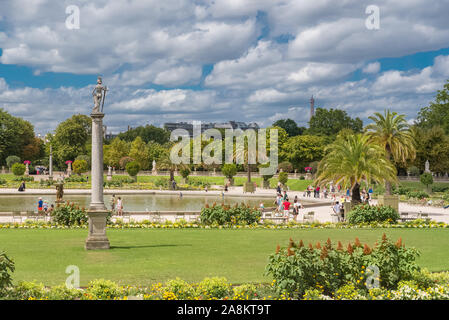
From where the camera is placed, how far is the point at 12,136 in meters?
92.9

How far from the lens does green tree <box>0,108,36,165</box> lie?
91.7 meters

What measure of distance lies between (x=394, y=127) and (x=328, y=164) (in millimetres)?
9517

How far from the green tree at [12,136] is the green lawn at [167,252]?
7454cm

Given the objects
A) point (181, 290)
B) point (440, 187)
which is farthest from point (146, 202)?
point (181, 290)

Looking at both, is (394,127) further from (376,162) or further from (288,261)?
(288,261)

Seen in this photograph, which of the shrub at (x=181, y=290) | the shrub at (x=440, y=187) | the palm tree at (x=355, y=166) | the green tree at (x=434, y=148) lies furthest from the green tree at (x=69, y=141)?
the shrub at (x=181, y=290)

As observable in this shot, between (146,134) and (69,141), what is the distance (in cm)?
5132

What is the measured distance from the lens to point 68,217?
83.1 feet

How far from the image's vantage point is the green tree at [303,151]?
86.2 meters

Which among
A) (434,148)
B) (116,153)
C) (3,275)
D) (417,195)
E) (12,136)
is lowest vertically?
(417,195)

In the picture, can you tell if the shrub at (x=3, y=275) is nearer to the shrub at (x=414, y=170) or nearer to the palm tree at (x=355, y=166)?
the palm tree at (x=355, y=166)

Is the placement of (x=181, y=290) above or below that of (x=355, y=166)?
below

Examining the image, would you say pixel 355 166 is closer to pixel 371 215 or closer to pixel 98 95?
pixel 371 215
